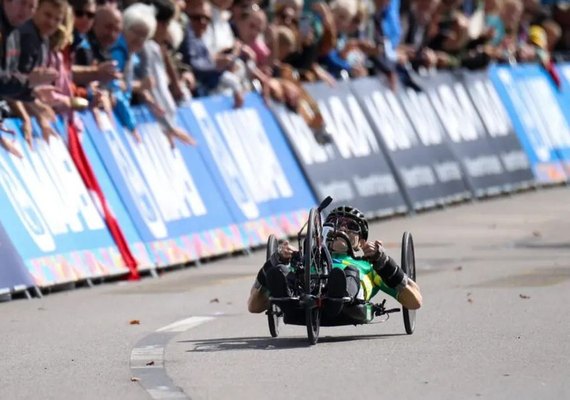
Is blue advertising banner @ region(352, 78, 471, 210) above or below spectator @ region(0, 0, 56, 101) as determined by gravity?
below

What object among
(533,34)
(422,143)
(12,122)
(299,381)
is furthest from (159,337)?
(533,34)

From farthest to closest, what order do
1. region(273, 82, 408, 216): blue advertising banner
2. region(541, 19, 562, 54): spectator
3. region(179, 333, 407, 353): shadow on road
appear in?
1. region(541, 19, 562, 54): spectator
2. region(273, 82, 408, 216): blue advertising banner
3. region(179, 333, 407, 353): shadow on road

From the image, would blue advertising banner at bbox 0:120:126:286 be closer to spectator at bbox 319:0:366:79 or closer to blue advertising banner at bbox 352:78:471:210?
spectator at bbox 319:0:366:79

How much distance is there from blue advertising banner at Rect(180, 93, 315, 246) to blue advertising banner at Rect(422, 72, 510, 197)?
486 centimetres

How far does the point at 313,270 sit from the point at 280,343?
54cm

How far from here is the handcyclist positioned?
35.9ft

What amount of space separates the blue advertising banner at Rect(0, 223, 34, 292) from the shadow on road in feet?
10.9

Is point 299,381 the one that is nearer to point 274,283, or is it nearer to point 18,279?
point 274,283

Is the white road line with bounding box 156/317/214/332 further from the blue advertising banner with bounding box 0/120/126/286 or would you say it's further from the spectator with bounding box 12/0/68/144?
the spectator with bounding box 12/0/68/144

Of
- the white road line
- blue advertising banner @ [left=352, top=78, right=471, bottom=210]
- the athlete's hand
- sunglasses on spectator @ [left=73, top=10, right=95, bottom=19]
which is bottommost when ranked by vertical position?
blue advertising banner @ [left=352, top=78, right=471, bottom=210]

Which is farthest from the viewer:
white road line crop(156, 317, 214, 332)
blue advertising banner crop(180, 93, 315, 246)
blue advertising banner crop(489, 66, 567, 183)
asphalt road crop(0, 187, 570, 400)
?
blue advertising banner crop(489, 66, 567, 183)

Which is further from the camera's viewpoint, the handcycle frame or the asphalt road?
the handcycle frame

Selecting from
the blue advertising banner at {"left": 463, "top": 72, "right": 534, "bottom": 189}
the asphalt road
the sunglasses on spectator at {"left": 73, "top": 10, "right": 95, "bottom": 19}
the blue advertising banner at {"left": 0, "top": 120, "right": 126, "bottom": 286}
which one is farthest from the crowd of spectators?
the asphalt road

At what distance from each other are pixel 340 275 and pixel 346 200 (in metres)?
10.9
